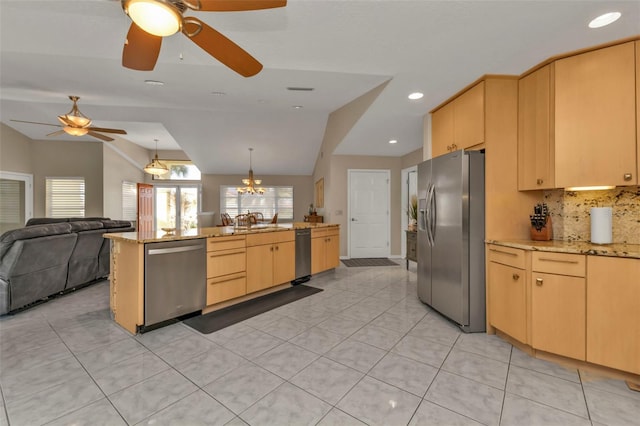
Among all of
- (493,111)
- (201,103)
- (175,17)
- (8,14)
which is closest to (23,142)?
(201,103)

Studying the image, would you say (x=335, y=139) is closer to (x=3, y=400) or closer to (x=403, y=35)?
(x=403, y=35)

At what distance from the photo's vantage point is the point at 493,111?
8.34ft

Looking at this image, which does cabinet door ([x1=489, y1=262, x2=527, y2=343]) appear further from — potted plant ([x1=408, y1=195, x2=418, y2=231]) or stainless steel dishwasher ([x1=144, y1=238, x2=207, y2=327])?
stainless steel dishwasher ([x1=144, y1=238, x2=207, y2=327])

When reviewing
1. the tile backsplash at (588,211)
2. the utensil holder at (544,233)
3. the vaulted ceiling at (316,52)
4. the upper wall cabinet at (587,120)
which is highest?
the vaulted ceiling at (316,52)

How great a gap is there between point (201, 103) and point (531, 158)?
173 inches

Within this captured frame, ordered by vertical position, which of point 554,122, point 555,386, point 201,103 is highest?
point 201,103

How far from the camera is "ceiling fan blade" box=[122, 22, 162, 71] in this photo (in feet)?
5.37

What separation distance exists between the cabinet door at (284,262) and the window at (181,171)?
6.67m

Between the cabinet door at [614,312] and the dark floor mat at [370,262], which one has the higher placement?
the cabinet door at [614,312]

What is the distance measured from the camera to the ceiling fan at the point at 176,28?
1326mm

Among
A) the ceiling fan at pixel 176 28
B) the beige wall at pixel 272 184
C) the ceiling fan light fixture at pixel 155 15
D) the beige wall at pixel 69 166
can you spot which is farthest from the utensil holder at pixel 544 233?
the beige wall at pixel 69 166

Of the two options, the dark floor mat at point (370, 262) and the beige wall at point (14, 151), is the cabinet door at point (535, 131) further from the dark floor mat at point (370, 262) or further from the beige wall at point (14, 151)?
the beige wall at point (14, 151)

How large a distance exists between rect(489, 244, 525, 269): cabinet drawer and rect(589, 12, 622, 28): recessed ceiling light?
1.67 metres

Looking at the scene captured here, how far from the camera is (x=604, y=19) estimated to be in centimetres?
181
